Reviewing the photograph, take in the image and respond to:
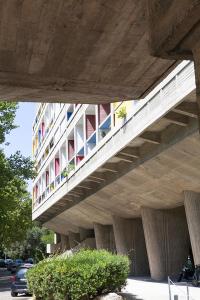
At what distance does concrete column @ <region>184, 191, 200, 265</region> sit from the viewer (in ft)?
68.2

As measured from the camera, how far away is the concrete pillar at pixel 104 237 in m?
39.0

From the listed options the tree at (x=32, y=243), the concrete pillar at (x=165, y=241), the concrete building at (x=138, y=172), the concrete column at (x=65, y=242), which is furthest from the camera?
the tree at (x=32, y=243)

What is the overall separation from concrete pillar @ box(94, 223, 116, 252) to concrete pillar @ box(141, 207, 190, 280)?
1232 cm

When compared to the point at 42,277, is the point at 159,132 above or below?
above

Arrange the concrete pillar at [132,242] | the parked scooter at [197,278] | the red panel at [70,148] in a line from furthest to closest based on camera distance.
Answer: the red panel at [70,148]
the concrete pillar at [132,242]
the parked scooter at [197,278]

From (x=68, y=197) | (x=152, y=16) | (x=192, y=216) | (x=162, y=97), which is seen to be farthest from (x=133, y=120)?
(x=68, y=197)

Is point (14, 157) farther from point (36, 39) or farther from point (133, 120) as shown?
point (36, 39)

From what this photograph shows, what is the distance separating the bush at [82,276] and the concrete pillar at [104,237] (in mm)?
21844

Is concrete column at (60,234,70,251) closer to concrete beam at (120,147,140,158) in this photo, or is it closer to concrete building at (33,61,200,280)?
concrete building at (33,61,200,280)

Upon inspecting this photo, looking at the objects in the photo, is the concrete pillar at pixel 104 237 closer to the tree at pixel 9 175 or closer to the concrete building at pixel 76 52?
A: the tree at pixel 9 175

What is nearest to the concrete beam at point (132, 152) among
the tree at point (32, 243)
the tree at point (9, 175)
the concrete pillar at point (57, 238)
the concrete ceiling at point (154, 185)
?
the concrete ceiling at point (154, 185)

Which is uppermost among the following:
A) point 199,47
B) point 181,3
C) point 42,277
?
point 181,3

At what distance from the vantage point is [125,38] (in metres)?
6.59

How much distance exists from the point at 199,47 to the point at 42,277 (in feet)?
49.4
